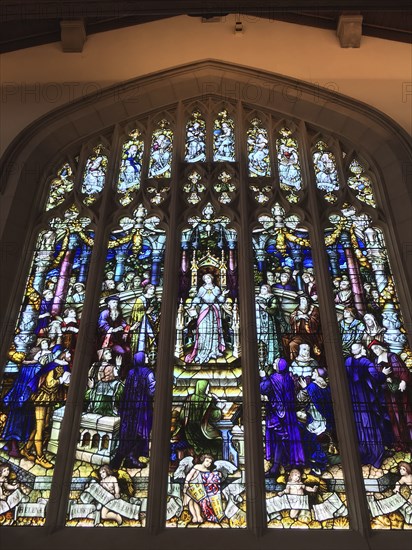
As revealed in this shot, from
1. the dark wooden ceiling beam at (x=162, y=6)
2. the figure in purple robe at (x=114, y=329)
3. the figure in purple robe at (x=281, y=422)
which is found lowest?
the figure in purple robe at (x=281, y=422)

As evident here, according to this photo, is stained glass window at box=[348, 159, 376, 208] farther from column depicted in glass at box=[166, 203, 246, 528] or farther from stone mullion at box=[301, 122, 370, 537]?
column depicted in glass at box=[166, 203, 246, 528]

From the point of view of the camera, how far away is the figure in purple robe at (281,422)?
5914 millimetres

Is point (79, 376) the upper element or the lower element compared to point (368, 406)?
upper

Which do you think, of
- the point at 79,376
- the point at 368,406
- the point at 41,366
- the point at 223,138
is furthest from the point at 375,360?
the point at 223,138

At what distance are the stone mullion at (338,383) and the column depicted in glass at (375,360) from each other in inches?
4.5

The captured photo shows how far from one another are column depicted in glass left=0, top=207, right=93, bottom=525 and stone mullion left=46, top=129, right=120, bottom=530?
0.12 metres

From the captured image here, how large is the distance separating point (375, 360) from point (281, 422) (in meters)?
1.20

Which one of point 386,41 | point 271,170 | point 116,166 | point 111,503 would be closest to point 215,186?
point 271,170

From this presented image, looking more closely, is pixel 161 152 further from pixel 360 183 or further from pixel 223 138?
pixel 360 183

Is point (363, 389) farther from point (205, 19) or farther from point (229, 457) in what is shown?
point (205, 19)

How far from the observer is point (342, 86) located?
29.6 ft

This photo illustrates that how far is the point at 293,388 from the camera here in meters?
6.38

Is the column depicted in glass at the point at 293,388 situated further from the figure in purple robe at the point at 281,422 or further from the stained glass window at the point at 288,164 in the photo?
the stained glass window at the point at 288,164

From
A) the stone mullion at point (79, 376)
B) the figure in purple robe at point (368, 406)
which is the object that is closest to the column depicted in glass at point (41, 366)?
the stone mullion at point (79, 376)
